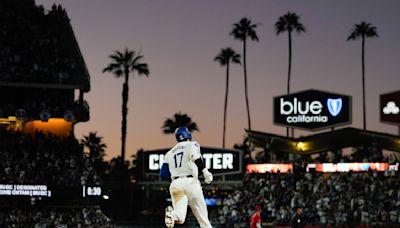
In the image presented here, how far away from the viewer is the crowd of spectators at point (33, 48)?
54000mm

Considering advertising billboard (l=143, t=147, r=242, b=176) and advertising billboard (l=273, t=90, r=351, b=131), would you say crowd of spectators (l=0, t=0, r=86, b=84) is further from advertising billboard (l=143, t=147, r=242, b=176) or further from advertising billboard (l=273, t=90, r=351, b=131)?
advertising billboard (l=273, t=90, r=351, b=131)


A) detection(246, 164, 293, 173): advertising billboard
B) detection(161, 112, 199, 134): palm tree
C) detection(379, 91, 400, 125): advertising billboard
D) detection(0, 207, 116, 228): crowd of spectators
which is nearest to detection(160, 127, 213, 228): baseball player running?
detection(0, 207, 116, 228): crowd of spectators

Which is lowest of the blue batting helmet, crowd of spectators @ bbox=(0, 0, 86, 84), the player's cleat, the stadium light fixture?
the player's cleat

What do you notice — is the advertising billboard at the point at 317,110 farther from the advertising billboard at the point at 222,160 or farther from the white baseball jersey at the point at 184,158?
the white baseball jersey at the point at 184,158

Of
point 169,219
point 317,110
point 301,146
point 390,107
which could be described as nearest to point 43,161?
point 301,146

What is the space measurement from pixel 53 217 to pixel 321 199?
14.0m

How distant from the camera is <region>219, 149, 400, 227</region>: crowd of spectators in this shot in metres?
40.1

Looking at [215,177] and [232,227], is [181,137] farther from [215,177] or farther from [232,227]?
[215,177]

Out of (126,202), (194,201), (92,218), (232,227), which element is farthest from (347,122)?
(194,201)

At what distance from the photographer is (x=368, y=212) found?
40500 millimetres

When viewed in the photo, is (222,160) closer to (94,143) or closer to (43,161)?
(43,161)

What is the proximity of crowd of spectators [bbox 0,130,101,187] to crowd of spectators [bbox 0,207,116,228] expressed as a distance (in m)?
1.52

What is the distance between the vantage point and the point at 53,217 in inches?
1740

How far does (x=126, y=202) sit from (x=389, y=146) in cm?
2564
